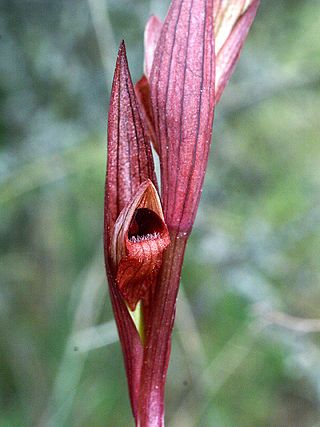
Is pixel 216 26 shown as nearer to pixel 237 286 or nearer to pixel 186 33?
pixel 186 33

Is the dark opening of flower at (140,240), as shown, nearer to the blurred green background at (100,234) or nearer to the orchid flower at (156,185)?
the orchid flower at (156,185)

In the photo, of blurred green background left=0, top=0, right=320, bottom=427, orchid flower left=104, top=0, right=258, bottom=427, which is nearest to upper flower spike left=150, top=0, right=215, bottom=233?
orchid flower left=104, top=0, right=258, bottom=427

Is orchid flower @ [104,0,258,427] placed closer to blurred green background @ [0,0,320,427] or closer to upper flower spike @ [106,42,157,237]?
upper flower spike @ [106,42,157,237]

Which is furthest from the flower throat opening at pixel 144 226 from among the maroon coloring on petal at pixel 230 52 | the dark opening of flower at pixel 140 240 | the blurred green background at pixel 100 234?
the blurred green background at pixel 100 234

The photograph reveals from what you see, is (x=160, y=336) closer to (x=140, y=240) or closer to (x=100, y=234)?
(x=140, y=240)

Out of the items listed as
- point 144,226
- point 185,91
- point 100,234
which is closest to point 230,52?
point 185,91
